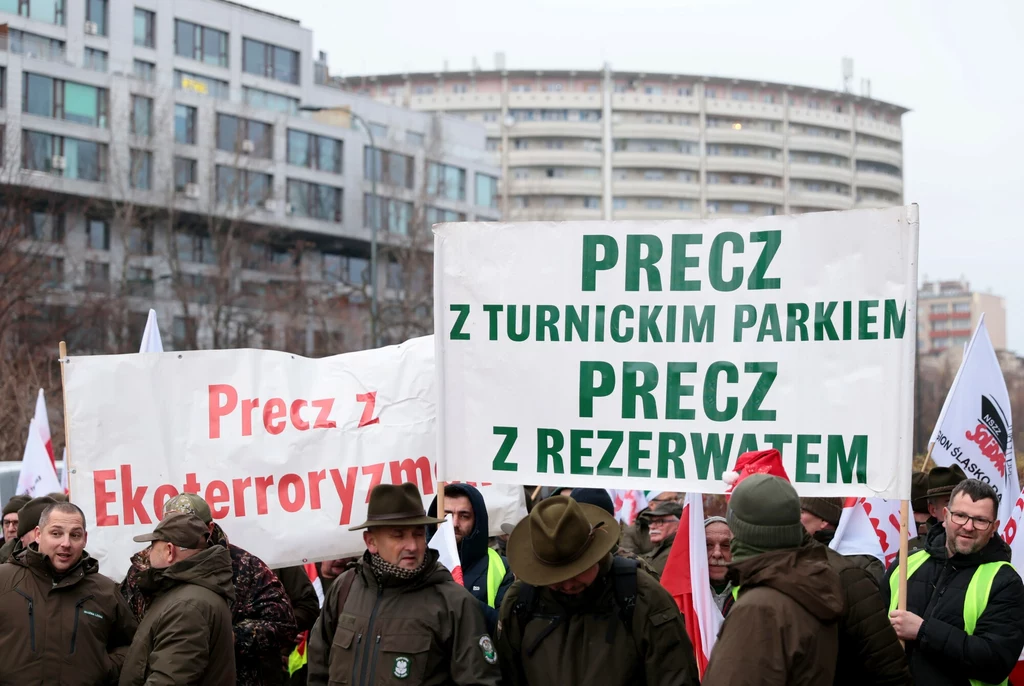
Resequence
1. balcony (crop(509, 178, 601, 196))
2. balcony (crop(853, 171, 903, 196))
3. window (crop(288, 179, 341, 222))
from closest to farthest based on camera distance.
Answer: window (crop(288, 179, 341, 222)), balcony (crop(509, 178, 601, 196)), balcony (crop(853, 171, 903, 196))

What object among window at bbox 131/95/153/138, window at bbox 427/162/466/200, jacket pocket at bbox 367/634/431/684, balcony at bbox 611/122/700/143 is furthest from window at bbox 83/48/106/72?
balcony at bbox 611/122/700/143

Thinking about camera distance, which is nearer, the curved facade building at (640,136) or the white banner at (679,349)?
the white banner at (679,349)

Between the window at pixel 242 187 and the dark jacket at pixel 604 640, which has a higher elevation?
the window at pixel 242 187

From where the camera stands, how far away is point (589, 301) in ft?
17.9

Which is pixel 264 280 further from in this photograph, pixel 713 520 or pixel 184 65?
pixel 713 520

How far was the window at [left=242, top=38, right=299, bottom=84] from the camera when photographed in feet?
211

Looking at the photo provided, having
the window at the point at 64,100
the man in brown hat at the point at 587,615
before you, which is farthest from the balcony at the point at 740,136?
the man in brown hat at the point at 587,615

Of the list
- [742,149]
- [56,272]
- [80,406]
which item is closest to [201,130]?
[56,272]

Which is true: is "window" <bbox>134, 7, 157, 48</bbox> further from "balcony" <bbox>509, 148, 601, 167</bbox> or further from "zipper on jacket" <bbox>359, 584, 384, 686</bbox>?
"zipper on jacket" <bbox>359, 584, 384, 686</bbox>

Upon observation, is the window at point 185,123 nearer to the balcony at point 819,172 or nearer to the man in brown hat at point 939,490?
the man in brown hat at point 939,490

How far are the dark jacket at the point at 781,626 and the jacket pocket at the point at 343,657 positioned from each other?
146 cm

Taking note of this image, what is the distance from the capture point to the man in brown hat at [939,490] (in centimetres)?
644

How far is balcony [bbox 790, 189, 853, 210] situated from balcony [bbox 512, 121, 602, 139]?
21.0 meters

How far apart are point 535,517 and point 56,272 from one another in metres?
49.8
